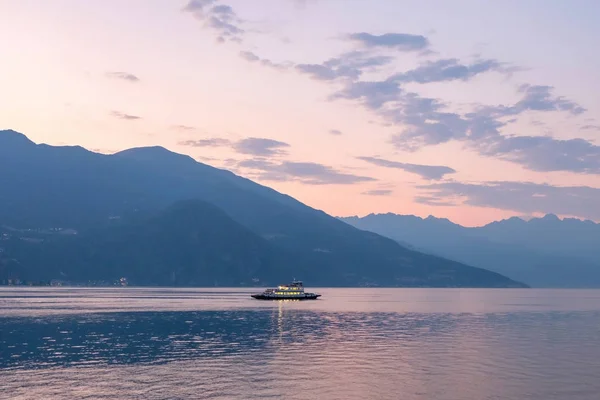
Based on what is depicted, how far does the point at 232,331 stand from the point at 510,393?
76226mm

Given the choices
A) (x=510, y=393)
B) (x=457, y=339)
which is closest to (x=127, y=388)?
(x=510, y=393)

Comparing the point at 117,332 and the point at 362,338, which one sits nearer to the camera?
the point at 362,338

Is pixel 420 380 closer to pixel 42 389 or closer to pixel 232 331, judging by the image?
pixel 42 389

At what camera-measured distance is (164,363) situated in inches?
3418

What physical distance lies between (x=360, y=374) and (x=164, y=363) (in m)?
26.1

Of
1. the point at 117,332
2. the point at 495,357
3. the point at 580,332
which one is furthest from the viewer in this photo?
the point at 580,332

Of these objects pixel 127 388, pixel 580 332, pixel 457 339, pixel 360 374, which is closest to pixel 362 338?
pixel 457 339

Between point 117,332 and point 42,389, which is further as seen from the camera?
point 117,332

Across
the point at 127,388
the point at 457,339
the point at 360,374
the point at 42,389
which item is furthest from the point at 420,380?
the point at 457,339

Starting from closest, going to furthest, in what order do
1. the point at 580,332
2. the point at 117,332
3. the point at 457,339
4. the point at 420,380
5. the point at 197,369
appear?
the point at 420,380 → the point at 197,369 → the point at 457,339 → the point at 117,332 → the point at 580,332

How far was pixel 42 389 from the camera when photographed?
68.4m

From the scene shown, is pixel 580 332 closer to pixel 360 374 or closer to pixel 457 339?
pixel 457 339

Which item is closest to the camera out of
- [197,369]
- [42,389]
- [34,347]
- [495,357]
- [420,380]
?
[42,389]

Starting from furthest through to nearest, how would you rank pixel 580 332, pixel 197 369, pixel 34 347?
pixel 580 332
pixel 34 347
pixel 197 369
